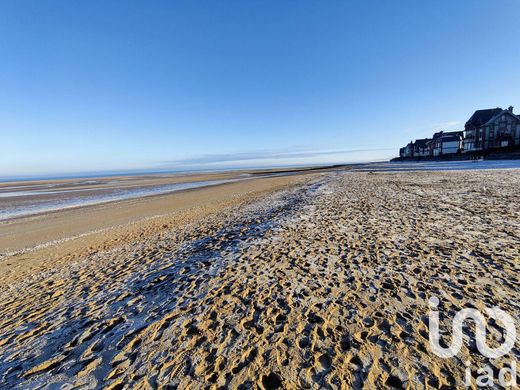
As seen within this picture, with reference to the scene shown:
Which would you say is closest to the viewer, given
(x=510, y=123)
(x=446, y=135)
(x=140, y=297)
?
(x=140, y=297)

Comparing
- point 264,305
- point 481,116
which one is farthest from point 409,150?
point 264,305

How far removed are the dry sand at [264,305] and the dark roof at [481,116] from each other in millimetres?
75572

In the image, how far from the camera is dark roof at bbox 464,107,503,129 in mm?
61156

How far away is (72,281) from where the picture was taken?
706 cm

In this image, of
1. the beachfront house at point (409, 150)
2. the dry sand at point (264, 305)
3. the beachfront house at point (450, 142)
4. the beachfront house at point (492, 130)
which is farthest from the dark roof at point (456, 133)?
the dry sand at point (264, 305)

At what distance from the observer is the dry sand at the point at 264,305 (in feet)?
10.5

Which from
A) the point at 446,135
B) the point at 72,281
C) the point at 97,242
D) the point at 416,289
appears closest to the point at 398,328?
the point at 416,289

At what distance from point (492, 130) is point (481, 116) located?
7.57m

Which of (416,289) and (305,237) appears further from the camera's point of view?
(305,237)

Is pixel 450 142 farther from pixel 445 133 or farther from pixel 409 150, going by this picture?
pixel 409 150

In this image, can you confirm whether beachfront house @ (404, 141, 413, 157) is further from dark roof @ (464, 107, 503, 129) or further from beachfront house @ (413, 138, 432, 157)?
dark roof @ (464, 107, 503, 129)

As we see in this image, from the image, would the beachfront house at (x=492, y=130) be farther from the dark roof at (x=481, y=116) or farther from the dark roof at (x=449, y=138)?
the dark roof at (x=449, y=138)

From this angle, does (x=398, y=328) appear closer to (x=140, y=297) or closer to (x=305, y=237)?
(x=305, y=237)

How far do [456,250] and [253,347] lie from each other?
6.28 metres
